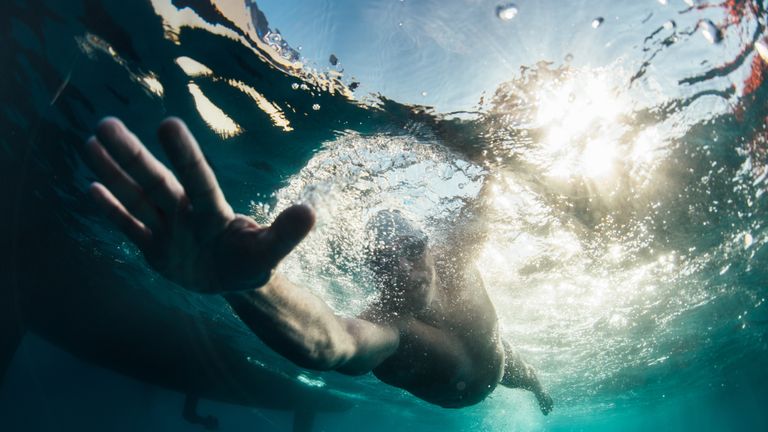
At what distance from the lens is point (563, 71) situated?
4797 millimetres

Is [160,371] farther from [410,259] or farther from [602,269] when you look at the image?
[602,269]

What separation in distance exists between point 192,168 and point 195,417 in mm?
21467

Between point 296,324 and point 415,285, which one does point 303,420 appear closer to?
point 415,285

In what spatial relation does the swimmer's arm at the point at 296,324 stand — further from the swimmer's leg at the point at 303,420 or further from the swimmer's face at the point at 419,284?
the swimmer's leg at the point at 303,420

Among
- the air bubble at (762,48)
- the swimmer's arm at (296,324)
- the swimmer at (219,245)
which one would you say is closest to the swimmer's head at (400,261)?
the swimmer at (219,245)

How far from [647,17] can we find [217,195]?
522cm

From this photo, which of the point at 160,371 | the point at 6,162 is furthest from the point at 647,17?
the point at 160,371

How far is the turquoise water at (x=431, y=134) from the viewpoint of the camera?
4.47 metres

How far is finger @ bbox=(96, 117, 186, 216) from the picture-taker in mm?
1671

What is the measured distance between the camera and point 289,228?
5.91 ft

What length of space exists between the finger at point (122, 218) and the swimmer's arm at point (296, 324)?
1.92 feet

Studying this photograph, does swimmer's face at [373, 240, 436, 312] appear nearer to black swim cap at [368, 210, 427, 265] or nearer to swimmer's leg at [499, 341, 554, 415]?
black swim cap at [368, 210, 427, 265]

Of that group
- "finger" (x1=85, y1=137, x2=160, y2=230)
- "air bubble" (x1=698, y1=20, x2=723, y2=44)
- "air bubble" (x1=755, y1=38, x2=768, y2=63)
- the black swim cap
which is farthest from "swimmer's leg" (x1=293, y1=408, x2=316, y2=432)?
"air bubble" (x1=755, y1=38, x2=768, y2=63)

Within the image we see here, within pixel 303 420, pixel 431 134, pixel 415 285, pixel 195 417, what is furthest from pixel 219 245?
pixel 303 420
